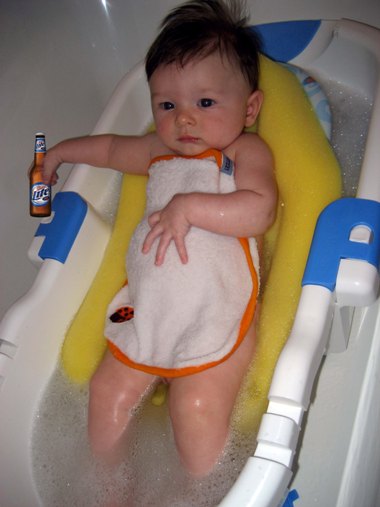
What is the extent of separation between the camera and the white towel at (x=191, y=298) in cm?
98

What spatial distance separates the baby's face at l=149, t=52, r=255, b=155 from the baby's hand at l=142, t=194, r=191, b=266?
0.13m

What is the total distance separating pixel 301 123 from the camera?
112 cm

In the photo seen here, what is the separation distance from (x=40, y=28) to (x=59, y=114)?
0.20 metres

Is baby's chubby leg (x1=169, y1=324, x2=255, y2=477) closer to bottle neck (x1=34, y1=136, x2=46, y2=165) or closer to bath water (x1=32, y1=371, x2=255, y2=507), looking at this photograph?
bath water (x1=32, y1=371, x2=255, y2=507)

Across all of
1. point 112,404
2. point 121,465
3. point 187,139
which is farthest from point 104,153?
point 121,465

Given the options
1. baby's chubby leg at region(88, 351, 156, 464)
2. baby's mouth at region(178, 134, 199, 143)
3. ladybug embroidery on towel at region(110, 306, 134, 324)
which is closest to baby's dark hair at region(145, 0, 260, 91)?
baby's mouth at region(178, 134, 199, 143)

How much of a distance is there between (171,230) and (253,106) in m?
0.31

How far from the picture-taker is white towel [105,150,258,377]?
3.20 feet

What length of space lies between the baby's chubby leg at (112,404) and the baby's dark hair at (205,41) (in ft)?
1.85

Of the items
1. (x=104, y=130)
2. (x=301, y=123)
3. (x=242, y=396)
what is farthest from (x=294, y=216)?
(x=104, y=130)

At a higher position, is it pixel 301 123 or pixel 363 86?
pixel 363 86

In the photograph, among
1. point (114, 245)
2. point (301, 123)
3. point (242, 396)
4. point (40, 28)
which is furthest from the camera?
point (40, 28)

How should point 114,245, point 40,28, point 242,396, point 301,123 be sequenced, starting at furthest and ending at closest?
point 40,28, point 114,245, point 301,123, point 242,396

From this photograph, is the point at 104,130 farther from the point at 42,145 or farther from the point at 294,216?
the point at 294,216
